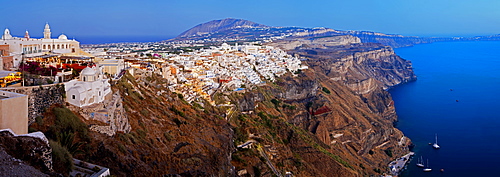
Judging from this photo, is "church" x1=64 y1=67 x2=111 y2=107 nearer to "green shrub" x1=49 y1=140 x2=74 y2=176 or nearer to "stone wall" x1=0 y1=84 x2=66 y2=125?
"stone wall" x1=0 y1=84 x2=66 y2=125

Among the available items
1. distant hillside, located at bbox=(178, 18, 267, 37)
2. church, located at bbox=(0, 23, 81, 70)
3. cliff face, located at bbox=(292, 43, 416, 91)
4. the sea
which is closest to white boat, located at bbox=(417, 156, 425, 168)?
the sea

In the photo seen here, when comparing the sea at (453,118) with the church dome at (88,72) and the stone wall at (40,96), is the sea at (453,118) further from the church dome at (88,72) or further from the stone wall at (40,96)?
the stone wall at (40,96)

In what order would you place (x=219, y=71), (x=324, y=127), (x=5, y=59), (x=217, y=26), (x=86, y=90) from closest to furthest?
(x=86, y=90), (x=5, y=59), (x=324, y=127), (x=219, y=71), (x=217, y=26)

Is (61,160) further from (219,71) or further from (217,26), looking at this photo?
(217,26)

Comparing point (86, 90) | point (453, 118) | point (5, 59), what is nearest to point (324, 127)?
point (5, 59)

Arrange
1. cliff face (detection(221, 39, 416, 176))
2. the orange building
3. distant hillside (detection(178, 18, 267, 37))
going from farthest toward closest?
distant hillside (detection(178, 18, 267, 37)) → cliff face (detection(221, 39, 416, 176)) → the orange building

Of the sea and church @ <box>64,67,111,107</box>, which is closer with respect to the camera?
church @ <box>64,67,111,107</box>

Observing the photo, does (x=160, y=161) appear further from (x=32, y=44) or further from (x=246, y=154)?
(x=32, y=44)

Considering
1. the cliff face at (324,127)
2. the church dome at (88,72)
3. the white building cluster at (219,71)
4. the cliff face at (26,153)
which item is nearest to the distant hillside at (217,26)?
the cliff face at (324,127)
